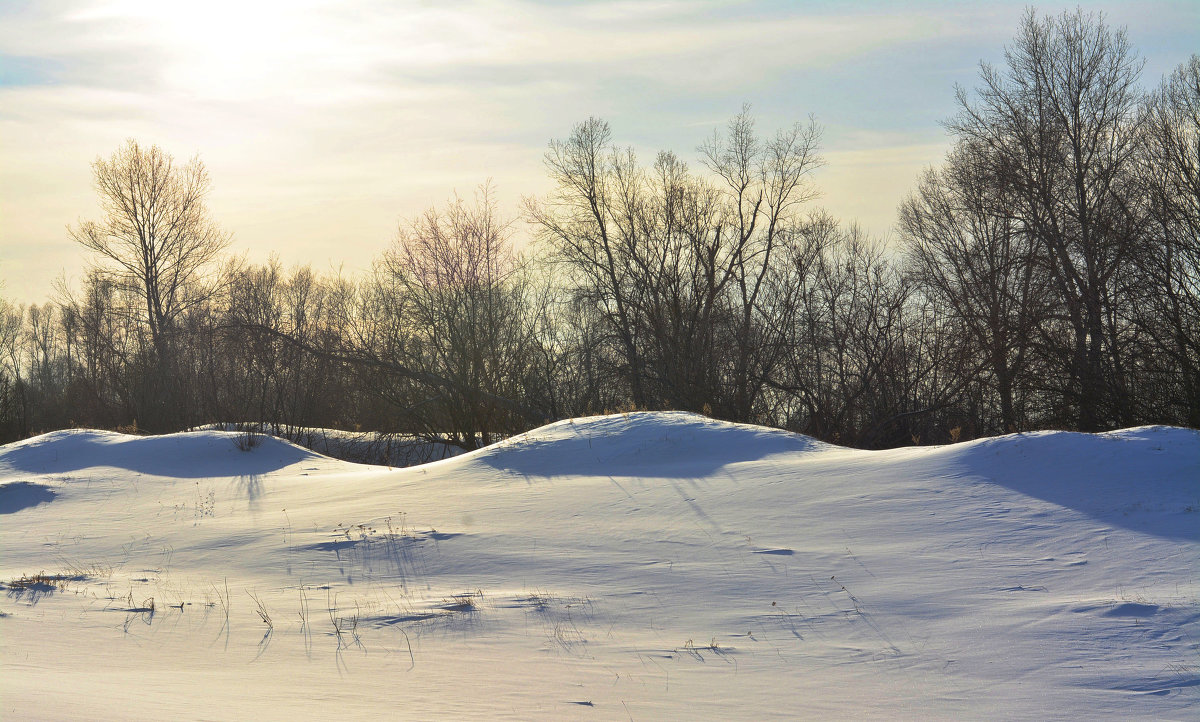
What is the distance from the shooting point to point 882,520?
9758 mm

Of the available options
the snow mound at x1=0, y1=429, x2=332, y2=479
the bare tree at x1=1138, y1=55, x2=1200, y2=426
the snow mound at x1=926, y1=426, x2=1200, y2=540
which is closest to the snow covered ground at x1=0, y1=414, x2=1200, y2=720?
the snow mound at x1=926, y1=426, x2=1200, y2=540

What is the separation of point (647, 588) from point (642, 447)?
6.20m

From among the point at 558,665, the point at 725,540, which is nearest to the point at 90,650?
the point at 558,665

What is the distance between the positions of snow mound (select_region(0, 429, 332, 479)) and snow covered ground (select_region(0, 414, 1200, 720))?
11.0ft

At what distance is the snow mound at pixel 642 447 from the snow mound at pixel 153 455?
621 centimetres

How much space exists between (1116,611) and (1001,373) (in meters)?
18.5

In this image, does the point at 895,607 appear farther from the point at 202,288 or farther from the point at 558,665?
the point at 202,288

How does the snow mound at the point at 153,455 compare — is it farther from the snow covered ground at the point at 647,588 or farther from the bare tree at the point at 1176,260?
the bare tree at the point at 1176,260

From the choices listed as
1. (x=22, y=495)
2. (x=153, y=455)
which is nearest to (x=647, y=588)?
(x=22, y=495)

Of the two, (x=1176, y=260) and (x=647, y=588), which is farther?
(x=1176, y=260)

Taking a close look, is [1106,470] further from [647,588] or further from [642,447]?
[642,447]

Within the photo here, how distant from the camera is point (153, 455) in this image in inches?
738

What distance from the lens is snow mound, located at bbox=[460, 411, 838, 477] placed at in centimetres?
1358

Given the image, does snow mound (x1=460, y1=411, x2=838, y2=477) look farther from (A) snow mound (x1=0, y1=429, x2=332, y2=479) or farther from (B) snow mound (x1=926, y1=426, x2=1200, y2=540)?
(A) snow mound (x1=0, y1=429, x2=332, y2=479)
